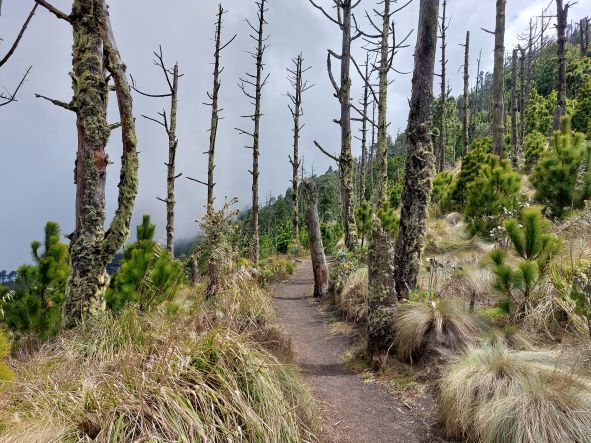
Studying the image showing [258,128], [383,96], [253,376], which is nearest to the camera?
[253,376]

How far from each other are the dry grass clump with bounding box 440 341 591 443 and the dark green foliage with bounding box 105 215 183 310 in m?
2.93

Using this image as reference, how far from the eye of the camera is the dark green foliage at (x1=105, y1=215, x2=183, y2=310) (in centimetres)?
409

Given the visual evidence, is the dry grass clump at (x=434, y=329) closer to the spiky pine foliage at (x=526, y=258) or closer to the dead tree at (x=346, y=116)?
the spiky pine foliage at (x=526, y=258)

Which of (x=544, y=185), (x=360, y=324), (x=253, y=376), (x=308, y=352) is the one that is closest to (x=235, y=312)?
(x=308, y=352)

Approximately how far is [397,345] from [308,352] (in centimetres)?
132

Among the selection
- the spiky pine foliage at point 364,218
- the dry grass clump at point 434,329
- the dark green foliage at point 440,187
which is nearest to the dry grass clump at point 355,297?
the dry grass clump at point 434,329

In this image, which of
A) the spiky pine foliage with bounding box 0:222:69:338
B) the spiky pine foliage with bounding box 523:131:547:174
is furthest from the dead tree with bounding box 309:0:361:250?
the spiky pine foliage with bounding box 523:131:547:174

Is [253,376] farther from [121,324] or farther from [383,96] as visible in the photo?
[383,96]

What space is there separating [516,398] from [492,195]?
586 centimetres

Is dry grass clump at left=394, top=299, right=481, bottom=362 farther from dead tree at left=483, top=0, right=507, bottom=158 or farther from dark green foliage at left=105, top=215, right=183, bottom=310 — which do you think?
dead tree at left=483, top=0, right=507, bottom=158

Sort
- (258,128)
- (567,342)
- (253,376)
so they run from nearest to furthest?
(253,376)
(567,342)
(258,128)

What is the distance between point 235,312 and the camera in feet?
17.6

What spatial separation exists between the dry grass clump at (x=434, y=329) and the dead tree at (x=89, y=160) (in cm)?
323

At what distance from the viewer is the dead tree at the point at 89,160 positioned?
3.34 m
